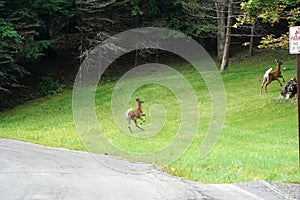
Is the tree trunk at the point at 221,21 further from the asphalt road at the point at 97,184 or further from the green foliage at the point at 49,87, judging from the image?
the asphalt road at the point at 97,184

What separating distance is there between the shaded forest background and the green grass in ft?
6.93

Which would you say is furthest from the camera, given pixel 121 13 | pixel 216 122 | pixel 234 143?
pixel 121 13

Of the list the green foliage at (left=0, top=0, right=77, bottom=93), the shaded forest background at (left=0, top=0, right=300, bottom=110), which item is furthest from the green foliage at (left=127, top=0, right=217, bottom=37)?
the green foliage at (left=0, top=0, right=77, bottom=93)

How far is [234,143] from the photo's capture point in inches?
554

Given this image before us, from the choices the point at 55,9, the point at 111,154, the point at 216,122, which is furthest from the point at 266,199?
the point at 55,9

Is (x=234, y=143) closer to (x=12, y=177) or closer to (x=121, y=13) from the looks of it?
(x=12, y=177)

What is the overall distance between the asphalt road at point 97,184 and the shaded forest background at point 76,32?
47.1 ft

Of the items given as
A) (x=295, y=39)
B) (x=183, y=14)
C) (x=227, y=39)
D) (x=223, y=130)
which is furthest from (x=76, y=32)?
(x=295, y=39)

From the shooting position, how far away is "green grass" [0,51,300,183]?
10.1 meters

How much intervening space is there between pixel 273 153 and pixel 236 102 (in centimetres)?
894

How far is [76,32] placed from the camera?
3822 centimetres

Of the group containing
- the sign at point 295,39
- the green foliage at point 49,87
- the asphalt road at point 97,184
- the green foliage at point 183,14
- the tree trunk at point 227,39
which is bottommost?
the asphalt road at point 97,184

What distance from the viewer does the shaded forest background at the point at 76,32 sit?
2591 cm

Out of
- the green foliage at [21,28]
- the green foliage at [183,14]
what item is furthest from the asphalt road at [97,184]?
the green foliage at [183,14]
